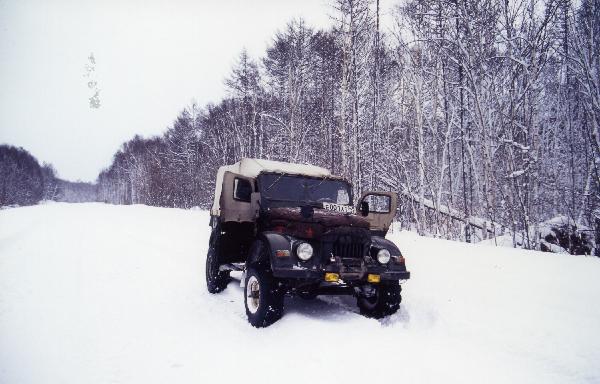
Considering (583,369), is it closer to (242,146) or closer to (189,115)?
(242,146)

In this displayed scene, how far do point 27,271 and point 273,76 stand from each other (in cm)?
1855

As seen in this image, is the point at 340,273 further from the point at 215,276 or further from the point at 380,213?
the point at 215,276

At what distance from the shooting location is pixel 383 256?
4680 millimetres

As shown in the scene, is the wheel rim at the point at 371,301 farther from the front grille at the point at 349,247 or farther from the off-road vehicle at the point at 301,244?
the front grille at the point at 349,247

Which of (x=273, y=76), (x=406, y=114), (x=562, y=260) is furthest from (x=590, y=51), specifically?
(x=273, y=76)

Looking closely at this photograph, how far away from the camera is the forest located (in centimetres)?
961

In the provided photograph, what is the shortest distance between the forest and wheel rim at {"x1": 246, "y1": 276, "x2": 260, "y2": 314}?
21.1 feet

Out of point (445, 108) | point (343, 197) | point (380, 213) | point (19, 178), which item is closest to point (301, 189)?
point (343, 197)

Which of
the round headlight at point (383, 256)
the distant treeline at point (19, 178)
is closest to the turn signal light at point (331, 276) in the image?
the round headlight at point (383, 256)

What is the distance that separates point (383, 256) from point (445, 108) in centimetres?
1080

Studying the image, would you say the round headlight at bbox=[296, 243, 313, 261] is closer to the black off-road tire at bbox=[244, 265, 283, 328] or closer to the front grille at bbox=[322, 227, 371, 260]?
the front grille at bbox=[322, 227, 371, 260]

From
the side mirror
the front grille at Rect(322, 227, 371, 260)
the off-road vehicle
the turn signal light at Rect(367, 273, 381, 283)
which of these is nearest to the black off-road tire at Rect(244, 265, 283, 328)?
the off-road vehicle

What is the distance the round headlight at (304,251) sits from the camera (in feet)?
14.1

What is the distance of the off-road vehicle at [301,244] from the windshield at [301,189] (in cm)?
1
